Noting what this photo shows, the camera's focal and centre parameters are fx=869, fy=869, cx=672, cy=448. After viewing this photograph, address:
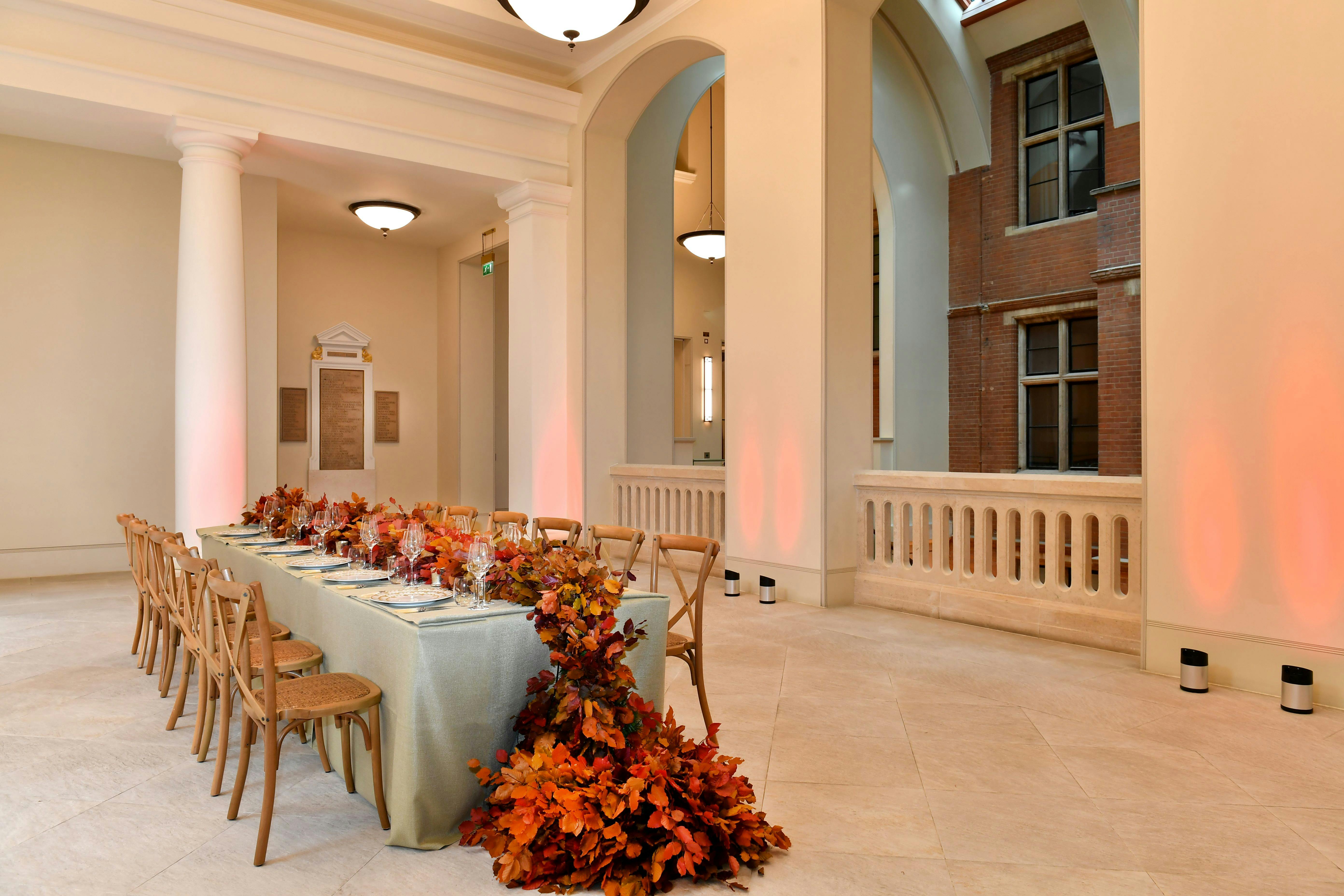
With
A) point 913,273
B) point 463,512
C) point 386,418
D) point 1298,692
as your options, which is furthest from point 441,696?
point 913,273

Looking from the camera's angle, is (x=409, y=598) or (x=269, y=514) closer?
(x=409, y=598)

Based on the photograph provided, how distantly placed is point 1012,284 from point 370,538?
9981 mm

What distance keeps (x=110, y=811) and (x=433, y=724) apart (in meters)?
1.33

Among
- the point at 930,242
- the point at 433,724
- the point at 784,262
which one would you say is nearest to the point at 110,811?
the point at 433,724

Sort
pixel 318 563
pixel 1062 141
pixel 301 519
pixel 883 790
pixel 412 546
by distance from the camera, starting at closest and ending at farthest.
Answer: pixel 883 790 → pixel 412 546 → pixel 318 563 → pixel 301 519 → pixel 1062 141

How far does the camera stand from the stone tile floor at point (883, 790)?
8.48 ft

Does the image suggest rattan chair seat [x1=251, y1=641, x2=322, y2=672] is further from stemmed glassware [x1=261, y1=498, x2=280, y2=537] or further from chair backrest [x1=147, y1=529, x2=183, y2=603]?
stemmed glassware [x1=261, y1=498, x2=280, y2=537]

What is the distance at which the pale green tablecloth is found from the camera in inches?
107

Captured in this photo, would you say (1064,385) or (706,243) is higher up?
(706,243)

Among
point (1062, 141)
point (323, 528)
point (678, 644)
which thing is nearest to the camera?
point (678, 644)

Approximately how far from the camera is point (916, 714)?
4145mm

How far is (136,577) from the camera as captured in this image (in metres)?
5.06

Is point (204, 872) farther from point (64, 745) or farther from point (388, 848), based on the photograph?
point (64, 745)

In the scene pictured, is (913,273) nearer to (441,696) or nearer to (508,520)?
(508,520)
